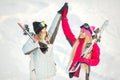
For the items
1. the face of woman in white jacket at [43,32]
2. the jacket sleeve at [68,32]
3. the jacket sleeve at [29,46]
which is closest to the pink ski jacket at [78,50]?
the jacket sleeve at [68,32]

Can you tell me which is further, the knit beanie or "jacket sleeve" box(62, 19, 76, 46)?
"jacket sleeve" box(62, 19, 76, 46)

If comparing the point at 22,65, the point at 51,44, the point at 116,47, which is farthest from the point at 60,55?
the point at 116,47

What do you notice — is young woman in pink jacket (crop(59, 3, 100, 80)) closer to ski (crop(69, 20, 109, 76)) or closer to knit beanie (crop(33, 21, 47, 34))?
ski (crop(69, 20, 109, 76))

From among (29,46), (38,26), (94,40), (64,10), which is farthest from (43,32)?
(94,40)

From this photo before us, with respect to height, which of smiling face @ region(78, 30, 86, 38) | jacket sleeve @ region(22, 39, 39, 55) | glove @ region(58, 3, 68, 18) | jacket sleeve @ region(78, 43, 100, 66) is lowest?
jacket sleeve @ region(78, 43, 100, 66)

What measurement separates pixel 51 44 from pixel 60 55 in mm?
122

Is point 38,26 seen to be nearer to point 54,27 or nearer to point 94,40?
point 54,27

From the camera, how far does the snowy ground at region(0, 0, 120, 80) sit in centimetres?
314

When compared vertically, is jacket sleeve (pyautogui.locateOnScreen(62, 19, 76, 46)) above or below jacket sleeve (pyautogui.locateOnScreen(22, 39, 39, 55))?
above

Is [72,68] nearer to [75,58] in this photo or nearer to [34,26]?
[75,58]

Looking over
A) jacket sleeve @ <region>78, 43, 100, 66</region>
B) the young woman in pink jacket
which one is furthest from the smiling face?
jacket sleeve @ <region>78, 43, 100, 66</region>

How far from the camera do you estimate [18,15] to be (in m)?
3.24

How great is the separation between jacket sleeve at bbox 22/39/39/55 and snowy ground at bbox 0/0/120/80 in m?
0.06

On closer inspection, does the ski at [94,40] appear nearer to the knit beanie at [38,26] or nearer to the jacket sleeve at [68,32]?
the jacket sleeve at [68,32]
